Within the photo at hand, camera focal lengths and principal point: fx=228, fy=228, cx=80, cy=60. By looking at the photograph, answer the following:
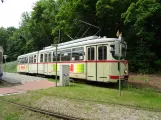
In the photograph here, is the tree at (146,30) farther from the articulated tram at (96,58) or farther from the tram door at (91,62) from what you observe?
the tram door at (91,62)

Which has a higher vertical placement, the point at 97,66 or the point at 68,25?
the point at 68,25

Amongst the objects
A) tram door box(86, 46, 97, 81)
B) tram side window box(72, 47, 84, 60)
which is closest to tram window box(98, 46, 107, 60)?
tram door box(86, 46, 97, 81)

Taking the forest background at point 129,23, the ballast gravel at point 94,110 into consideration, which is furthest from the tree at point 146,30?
the ballast gravel at point 94,110

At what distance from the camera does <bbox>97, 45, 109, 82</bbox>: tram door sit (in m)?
13.4

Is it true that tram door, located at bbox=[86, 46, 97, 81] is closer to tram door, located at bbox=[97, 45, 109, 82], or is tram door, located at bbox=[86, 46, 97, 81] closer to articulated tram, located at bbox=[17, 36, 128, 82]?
articulated tram, located at bbox=[17, 36, 128, 82]

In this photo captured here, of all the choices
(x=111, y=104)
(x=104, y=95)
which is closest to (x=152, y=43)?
(x=104, y=95)

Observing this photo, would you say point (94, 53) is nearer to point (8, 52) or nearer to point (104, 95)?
point (104, 95)

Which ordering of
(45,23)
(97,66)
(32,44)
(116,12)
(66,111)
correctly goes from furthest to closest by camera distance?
(32,44) < (45,23) < (116,12) < (97,66) < (66,111)

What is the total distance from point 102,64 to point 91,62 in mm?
1008

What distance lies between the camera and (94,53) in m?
14.2

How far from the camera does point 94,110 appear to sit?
8.00m

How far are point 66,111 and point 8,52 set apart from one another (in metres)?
62.0

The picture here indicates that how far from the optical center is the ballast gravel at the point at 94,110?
719 cm

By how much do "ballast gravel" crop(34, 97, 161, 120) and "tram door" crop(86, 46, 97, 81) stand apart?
15.9 ft
